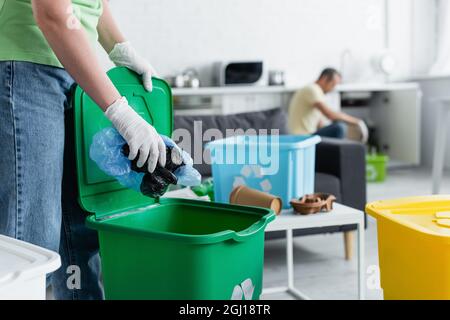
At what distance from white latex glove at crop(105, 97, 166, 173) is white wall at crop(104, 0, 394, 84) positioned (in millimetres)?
3580

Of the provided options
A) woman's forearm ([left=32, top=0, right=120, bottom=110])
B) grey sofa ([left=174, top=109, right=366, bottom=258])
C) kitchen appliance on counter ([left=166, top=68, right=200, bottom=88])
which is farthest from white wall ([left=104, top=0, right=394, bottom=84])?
woman's forearm ([left=32, top=0, right=120, bottom=110])

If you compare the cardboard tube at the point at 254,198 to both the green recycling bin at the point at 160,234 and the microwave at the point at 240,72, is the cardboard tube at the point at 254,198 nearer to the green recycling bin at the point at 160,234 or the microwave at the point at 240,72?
the green recycling bin at the point at 160,234

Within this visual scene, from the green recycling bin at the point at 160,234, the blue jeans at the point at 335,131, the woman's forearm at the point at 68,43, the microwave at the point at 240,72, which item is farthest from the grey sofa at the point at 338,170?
the microwave at the point at 240,72

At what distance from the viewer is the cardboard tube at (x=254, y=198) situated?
1.59 metres

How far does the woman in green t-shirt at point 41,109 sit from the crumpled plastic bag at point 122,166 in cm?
Answer: 3

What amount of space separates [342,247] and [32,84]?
80.9 inches

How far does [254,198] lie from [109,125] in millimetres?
501

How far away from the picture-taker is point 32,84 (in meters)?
1.14

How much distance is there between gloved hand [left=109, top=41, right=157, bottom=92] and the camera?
4.42 feet

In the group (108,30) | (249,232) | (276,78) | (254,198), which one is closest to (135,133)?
(249,232)

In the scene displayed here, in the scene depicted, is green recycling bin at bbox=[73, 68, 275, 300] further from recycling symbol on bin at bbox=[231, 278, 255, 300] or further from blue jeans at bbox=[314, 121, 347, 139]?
blue jeans at bbox=[314, 121, 347, 139]

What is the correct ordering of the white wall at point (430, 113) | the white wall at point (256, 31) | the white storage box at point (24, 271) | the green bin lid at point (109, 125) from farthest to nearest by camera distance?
the white wall at point (430, 113), the white wall at point (256, 31), the green bin lid at point (109, 125), the white storage box at point (24, 271)

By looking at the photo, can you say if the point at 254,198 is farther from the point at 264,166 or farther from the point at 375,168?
the point at 375,168

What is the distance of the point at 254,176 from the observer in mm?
1723
